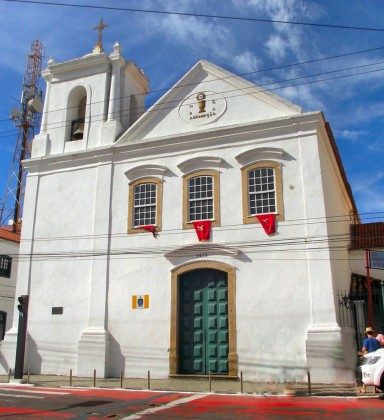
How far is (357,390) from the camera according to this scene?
12875 mm

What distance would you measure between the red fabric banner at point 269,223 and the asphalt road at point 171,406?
5.76 meters

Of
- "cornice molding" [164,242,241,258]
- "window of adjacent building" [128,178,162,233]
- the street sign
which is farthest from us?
"window of adjacent building" [128,178,162,233]

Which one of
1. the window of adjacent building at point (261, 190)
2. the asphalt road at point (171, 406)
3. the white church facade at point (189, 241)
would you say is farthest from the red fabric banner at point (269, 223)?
the asphalt road at point (171, 406)

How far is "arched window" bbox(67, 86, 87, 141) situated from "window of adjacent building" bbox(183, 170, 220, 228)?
20.0ft

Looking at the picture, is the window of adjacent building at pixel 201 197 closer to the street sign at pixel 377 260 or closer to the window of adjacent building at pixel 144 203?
the window of adjacent building at pixel 144 203

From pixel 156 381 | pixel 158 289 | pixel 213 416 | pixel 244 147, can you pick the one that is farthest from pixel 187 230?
pixel 213 416

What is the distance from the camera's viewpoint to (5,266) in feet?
88.5

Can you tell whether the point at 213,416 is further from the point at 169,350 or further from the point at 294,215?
the point at 294,215

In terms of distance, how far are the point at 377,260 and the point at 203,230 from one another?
239 inches

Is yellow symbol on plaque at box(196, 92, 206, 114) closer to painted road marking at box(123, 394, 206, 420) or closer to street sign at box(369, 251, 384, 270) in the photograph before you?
street sign at box(369, 251, 384, 270)

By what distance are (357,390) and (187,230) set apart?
757 cm

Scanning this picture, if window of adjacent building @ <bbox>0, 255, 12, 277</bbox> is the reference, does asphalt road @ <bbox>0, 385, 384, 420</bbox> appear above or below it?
below

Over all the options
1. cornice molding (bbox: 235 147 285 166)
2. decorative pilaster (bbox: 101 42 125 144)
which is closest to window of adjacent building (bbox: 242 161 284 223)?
cornice molding (bbox: 235 147 285 166)

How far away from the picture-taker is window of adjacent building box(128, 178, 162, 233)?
18.3m
